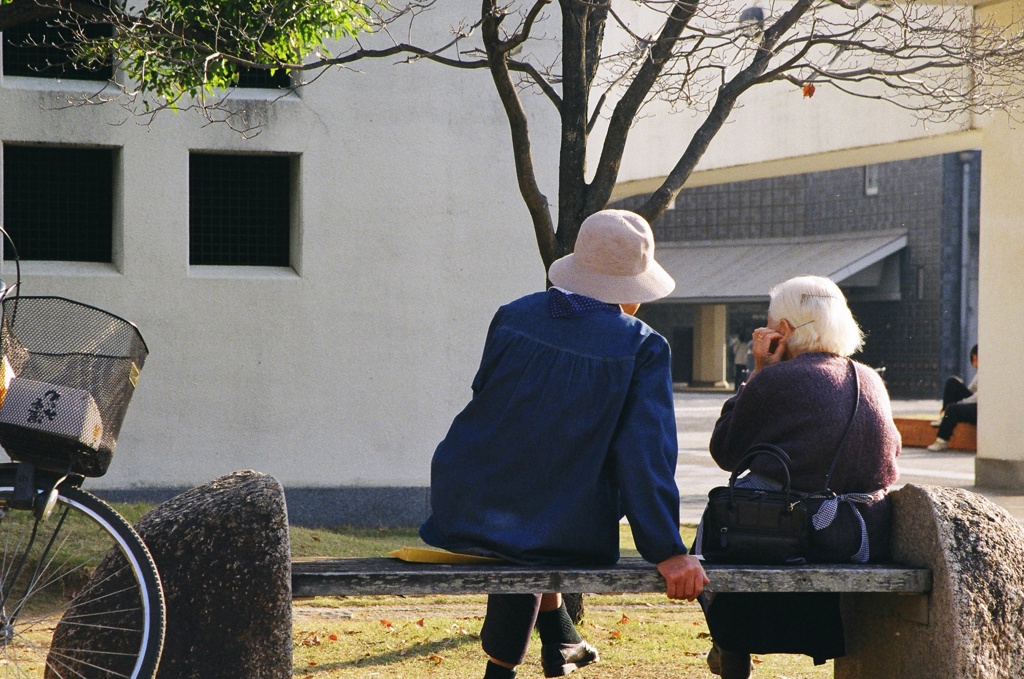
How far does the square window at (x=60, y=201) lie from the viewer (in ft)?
34.3

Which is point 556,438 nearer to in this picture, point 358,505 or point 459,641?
point 459,641

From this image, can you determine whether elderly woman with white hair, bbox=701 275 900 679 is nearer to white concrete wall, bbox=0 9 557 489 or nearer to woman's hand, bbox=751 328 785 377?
woman's hand, bbox=751 328 785 377

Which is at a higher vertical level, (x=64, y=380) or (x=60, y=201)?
(x=60, y=201)

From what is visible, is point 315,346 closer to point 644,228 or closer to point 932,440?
point 644,228

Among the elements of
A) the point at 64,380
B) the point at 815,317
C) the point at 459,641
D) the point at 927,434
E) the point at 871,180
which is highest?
the point at 871,180

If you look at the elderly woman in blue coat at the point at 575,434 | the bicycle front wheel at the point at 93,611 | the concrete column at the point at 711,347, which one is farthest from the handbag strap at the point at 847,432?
the concrete column at the point at 711,347

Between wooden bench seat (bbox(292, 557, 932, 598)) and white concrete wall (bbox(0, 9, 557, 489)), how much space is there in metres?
6.81

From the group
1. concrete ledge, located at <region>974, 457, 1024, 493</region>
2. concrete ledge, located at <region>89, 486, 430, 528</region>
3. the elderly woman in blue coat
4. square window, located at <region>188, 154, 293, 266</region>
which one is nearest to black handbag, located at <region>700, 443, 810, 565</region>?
the elderly woman in blue coat

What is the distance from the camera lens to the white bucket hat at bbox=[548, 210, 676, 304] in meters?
3.96

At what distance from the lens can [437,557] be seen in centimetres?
408

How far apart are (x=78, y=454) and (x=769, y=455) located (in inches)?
88.1

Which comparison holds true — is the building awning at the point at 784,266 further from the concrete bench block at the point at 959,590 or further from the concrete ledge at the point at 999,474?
the concrete bench block at the point at 959,590

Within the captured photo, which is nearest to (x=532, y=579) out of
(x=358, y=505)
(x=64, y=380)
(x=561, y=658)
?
(x=561, y=658)

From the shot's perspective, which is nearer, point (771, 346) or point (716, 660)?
point (771, 346)
